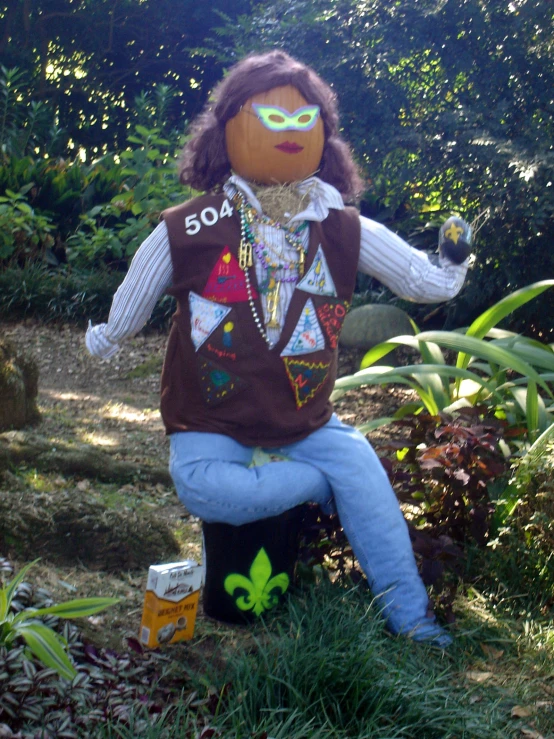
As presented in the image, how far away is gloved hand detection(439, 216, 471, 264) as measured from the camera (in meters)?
2.72

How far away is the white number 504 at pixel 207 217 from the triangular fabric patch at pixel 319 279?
1.01ft

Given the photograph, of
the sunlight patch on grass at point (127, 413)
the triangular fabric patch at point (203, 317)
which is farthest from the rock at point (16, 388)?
the triangular fabric patch at point (203, 317)

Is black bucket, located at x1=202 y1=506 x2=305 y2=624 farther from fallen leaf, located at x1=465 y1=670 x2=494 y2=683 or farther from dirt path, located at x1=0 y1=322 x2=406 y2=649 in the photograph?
fallen leaf, located at x1=465 y1=670 x2=494 y2=683

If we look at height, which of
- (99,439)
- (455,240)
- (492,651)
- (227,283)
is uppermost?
(455,240)

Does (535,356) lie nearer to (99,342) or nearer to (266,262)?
(266,262)

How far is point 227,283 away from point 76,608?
1.07 m

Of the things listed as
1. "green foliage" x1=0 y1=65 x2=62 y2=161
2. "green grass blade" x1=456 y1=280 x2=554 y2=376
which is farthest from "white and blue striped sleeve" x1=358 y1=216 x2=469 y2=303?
"green foliage" x1=0 y1=65 x2=62 y2=161

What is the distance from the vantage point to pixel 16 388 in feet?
12.5

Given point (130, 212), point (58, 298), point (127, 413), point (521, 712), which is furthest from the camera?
point (130, 212)

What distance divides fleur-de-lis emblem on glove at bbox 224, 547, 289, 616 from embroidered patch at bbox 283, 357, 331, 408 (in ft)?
1.62

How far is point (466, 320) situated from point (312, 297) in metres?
3.37

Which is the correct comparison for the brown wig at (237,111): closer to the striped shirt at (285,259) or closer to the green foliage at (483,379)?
the striped shirt at (285,259)

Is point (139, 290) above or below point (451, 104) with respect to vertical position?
below

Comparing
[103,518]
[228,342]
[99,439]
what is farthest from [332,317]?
[99,439]
